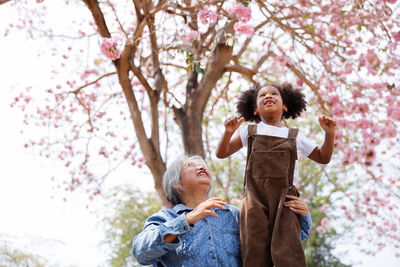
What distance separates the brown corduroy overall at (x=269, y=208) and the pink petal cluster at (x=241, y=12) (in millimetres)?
1599

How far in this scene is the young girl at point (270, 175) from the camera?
1.63 metres

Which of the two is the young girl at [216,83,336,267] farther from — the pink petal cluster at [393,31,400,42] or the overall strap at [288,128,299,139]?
the pink petal cluster at [393,31,400,42]

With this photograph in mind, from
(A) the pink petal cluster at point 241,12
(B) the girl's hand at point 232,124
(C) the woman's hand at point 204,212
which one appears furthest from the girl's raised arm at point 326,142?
(A) the pink petal cluster at point 241,12

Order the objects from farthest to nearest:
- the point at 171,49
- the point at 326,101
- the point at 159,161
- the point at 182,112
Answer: the point at 326,101, the point at 171,49, the point at 182,112, the point at 159,161

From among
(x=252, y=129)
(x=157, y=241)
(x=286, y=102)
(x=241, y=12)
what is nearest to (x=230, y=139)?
(x=252, y=129)

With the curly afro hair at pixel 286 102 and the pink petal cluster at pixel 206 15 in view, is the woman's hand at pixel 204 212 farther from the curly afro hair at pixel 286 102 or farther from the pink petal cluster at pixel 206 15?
the pink petal cluster at pixel 206 15

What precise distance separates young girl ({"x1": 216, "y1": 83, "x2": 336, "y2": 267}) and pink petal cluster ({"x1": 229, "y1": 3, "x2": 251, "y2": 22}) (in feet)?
4.39

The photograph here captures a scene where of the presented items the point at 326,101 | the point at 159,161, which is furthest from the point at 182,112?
the point at 326,101

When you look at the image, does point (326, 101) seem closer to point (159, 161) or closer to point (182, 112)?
point (182, 112)

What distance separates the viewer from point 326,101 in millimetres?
4586

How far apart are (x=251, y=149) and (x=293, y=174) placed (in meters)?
0.20

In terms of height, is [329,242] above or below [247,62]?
below

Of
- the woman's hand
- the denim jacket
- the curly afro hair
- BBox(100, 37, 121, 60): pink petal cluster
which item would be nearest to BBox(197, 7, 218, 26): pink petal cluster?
BBox(100, 37, 121, 60): pink petal cluster

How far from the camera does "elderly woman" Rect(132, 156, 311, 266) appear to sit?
4.98 feet
